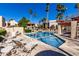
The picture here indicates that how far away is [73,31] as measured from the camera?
15.6 feet

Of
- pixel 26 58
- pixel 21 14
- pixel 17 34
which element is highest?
pixel 21 14

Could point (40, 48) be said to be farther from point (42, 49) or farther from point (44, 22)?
point (44, 22)

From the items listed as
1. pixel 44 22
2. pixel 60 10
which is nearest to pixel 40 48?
pixel 44 22

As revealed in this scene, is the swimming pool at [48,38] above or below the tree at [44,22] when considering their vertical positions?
below

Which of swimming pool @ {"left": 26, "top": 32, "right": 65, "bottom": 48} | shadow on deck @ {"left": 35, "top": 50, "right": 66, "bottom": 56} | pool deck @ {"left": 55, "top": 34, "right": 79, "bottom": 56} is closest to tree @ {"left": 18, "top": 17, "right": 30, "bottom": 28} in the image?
swimming pool @ {"left": 26, "top": 32, "right": 65, "bottom": 48}

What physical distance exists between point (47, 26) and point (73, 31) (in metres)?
0.51

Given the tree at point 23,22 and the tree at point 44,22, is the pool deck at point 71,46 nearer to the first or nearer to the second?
the tree at point 44,22

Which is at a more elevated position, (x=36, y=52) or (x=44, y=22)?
(x=44, y=22)

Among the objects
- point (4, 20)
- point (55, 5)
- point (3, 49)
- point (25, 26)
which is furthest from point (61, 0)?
point (3, 49)

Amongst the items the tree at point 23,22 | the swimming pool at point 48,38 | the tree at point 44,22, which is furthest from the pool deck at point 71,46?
the tree at point 23,22

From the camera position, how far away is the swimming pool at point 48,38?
4.75 metres

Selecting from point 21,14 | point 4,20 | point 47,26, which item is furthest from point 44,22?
point 4,20

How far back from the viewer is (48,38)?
15.6 ft

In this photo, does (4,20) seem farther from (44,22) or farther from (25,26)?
(44,22)
